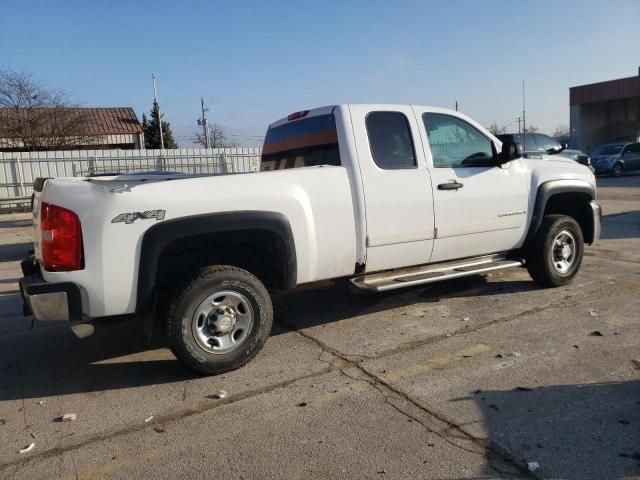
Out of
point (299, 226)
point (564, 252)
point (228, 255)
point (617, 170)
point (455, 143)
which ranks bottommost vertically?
point (564, 252)

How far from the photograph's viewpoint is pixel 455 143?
5.49m

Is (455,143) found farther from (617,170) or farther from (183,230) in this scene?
(617,170)

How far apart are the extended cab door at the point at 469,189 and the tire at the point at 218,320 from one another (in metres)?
1.98

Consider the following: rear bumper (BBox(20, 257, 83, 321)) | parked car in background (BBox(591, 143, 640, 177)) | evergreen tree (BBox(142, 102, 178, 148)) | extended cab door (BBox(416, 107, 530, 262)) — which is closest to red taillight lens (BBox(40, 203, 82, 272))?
rear bumper (BBox(20, 257, 83, 321))

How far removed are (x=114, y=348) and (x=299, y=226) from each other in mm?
2116

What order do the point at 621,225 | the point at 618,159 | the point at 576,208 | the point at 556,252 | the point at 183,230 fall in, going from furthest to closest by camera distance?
the point at 618,159 → the point at 621,225 → the point at 576,208 → the point at 556,252 → the point at 183,230

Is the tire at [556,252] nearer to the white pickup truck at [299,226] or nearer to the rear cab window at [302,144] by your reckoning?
the white pickup truck at [299,226]

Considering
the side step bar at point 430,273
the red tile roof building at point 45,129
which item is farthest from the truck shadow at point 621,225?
the red tile roof building at point 45,129

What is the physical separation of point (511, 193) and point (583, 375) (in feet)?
7.58

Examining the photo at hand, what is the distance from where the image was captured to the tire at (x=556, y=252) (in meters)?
6.00

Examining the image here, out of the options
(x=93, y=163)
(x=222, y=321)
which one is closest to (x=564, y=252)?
(x=222, y=321)

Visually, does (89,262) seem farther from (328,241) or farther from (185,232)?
(328,241)

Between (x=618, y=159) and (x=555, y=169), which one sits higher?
(x=555, y=169)

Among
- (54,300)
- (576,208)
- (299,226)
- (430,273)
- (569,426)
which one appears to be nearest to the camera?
(569,426)
